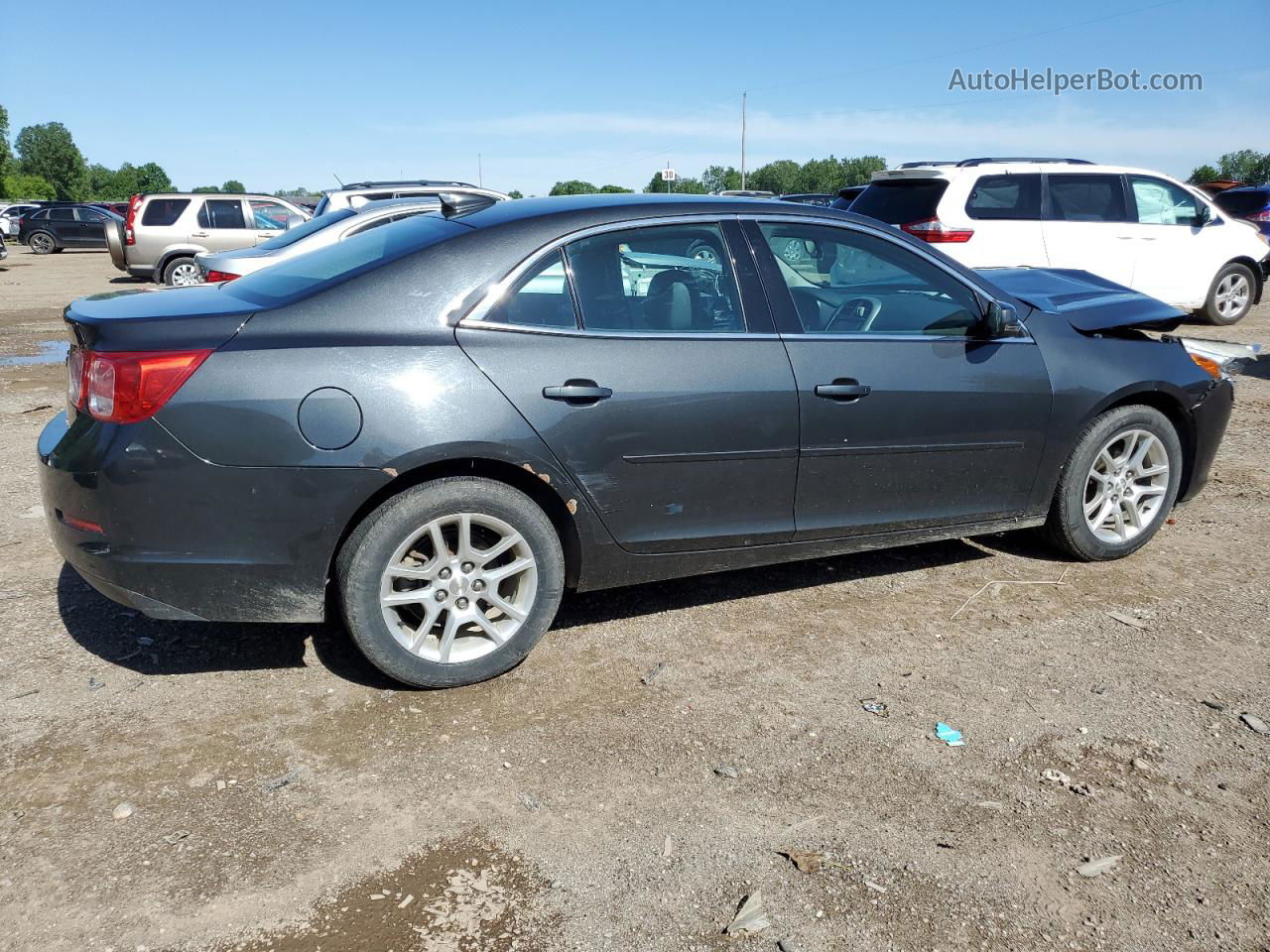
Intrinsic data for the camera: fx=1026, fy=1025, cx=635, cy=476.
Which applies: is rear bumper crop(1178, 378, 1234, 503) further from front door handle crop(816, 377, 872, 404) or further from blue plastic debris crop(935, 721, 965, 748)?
blue plastic debris crop(935, 721, 965, 748)

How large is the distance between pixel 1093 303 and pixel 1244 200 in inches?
656

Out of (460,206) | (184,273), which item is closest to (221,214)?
(184,273)

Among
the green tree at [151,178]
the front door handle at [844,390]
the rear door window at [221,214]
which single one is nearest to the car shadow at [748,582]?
the front door handle at [844,390]

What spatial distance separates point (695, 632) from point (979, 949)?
1.85 m

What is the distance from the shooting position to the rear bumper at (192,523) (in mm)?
3150

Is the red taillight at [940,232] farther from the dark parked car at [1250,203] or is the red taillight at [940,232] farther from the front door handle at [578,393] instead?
the dark parked car at [1250,203]

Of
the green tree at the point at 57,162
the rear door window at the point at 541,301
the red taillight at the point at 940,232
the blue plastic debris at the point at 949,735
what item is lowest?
the blue plastic debris at the point at 949,735

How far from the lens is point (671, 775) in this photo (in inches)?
122

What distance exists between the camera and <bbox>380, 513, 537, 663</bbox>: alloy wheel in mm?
3428

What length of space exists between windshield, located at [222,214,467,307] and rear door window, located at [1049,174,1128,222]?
8.78 m

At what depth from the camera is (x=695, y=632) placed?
13.4 ft

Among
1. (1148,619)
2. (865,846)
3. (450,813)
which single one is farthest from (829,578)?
(450,813)

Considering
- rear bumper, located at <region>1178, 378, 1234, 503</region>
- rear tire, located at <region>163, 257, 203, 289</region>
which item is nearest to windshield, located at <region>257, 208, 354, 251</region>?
rear bumper, located at <region>1178, 378, 1234, 503</region>

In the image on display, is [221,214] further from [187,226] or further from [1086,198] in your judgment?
[1086,198]
